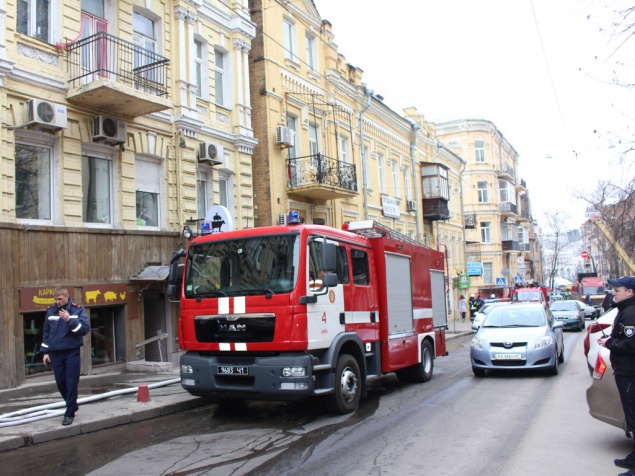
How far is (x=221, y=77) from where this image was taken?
18.1 m

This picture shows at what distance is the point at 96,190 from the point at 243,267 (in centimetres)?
661

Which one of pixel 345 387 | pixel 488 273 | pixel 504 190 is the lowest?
pixel 345 387

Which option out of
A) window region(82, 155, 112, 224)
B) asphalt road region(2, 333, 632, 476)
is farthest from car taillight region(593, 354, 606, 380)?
window region(82, 155, 112, 224)

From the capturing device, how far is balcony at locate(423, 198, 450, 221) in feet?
112

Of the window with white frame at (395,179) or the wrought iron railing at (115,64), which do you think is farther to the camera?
the window with white frame at (395,179)

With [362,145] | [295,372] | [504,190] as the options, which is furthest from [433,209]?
[295,372]

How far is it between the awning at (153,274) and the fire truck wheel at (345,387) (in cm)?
608

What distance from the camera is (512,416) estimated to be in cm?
814

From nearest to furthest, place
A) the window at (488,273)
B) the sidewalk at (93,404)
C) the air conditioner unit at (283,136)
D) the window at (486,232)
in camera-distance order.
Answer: the sidewalk at (93,404)
the air conditioner unit at (283,136)
the window at (488,273)
the window at (486,232)

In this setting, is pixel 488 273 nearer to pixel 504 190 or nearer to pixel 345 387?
pixel 504 190

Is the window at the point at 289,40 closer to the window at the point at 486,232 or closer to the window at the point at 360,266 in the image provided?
the window at the point at 360,266

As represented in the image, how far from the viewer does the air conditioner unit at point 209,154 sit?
Answer: 1598 centimetres

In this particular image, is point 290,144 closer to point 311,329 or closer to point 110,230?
point 110,230

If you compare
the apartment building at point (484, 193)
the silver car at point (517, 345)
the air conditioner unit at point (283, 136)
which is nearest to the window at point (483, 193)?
the apartment building at point (484, 193)
